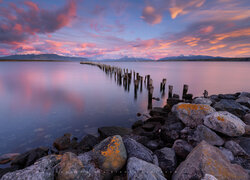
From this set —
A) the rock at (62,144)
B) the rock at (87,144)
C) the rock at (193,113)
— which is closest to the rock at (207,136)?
the rock at (193,113)

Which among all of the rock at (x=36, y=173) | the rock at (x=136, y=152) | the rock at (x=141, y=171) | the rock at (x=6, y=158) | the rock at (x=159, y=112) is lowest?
the rock at (x=6, y=158)

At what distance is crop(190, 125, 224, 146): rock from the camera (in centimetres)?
350

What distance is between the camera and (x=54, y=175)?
240cm

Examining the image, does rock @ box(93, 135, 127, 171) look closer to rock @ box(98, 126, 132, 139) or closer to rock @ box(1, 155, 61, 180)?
rock @ box(1, 155, 61, 180)

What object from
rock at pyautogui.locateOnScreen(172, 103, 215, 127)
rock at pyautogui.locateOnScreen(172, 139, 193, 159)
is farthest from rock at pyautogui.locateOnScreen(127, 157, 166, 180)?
rock at pyautogui.locateOnScreen(172, 103, 215, 127)

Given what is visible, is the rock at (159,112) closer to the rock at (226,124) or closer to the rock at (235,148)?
the rock at (226,124)

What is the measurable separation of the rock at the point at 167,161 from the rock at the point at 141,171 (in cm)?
66

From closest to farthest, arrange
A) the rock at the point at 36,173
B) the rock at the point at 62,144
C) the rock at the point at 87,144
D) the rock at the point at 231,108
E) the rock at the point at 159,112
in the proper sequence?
the rock at the point at 36,173 → the rock at the point at 87,144 → the rock at the point at 62,144 → the rock at the point at 231,108 → the rock at the point at 159,112

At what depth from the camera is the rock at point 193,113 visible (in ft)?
14.7

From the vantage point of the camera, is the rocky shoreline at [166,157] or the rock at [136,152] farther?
the rock at [136,152]

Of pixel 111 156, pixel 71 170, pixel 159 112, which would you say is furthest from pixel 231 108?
pixel 71 170

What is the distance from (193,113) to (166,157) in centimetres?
209

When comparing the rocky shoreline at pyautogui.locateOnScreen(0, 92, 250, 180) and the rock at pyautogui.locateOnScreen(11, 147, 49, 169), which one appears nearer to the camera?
the rocky shoreline at pyautogui.locateOnScreen(0, 92, 250, 180)

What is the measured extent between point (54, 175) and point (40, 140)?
4.31 metres
